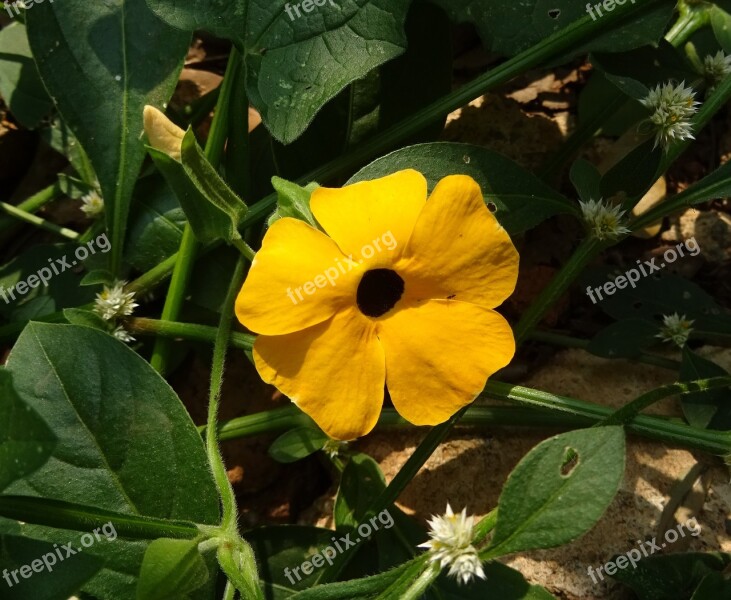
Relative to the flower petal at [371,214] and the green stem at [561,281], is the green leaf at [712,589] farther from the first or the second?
the flower petal at [371,214]

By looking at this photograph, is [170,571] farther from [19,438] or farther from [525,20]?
[525,20]

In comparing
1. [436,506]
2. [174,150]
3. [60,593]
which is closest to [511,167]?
[174,150]

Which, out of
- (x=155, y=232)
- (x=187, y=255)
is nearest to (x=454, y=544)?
(x=187, y=255)

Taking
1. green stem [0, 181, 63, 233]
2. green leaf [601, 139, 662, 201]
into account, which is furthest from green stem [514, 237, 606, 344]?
green stem [0, 181, 63, 233]

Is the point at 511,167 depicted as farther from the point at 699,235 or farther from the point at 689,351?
the point at 699,235

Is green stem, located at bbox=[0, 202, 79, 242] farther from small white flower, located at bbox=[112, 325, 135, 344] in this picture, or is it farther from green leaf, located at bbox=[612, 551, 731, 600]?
green leaf, located at bbox=[612, 551, 731, 600]
